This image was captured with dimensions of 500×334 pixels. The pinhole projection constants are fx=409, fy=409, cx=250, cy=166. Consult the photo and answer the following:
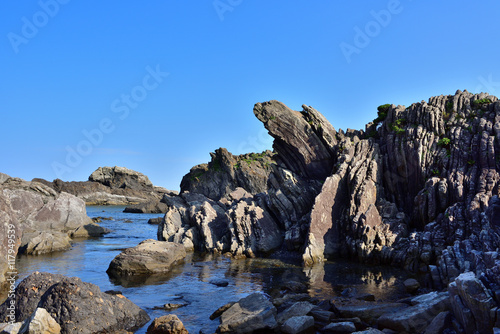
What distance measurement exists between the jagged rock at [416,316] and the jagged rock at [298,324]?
10.9 feet

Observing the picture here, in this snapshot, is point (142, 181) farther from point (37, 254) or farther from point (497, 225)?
point (497, 225)

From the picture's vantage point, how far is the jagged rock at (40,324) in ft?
55.1

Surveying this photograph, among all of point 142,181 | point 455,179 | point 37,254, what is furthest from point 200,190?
point 455,179

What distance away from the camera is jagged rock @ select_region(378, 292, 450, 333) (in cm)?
1817

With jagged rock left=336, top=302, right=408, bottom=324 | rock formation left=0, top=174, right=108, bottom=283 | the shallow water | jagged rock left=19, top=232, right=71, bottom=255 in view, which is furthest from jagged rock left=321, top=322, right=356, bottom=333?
jagged rock left=19, top=232, right=71, bottom=255

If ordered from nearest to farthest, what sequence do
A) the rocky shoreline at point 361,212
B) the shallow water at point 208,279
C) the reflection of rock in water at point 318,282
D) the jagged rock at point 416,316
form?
the jagged rock at point 416,316 → the rocky shoreline at point 361,212 → the shallow water at point 208,279 → the reflection of rock in water at point 318,282

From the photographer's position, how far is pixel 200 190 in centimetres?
13100

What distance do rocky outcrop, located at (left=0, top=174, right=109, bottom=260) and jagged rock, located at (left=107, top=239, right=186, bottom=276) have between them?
1313cm

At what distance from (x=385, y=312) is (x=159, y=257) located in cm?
2114

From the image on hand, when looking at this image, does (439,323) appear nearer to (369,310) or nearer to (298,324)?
(369,310)

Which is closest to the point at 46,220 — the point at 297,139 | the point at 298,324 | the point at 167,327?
the point at 297,139

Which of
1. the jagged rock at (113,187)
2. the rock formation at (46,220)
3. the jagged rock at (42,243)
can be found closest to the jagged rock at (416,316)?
the rock formation at (46,220)

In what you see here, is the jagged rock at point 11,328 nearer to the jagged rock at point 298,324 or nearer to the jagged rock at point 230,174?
the jagged rock at point 298,324

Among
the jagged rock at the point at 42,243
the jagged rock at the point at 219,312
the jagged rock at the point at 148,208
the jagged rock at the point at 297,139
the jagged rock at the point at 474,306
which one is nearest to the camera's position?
the jagged rock at the point at 474,306
